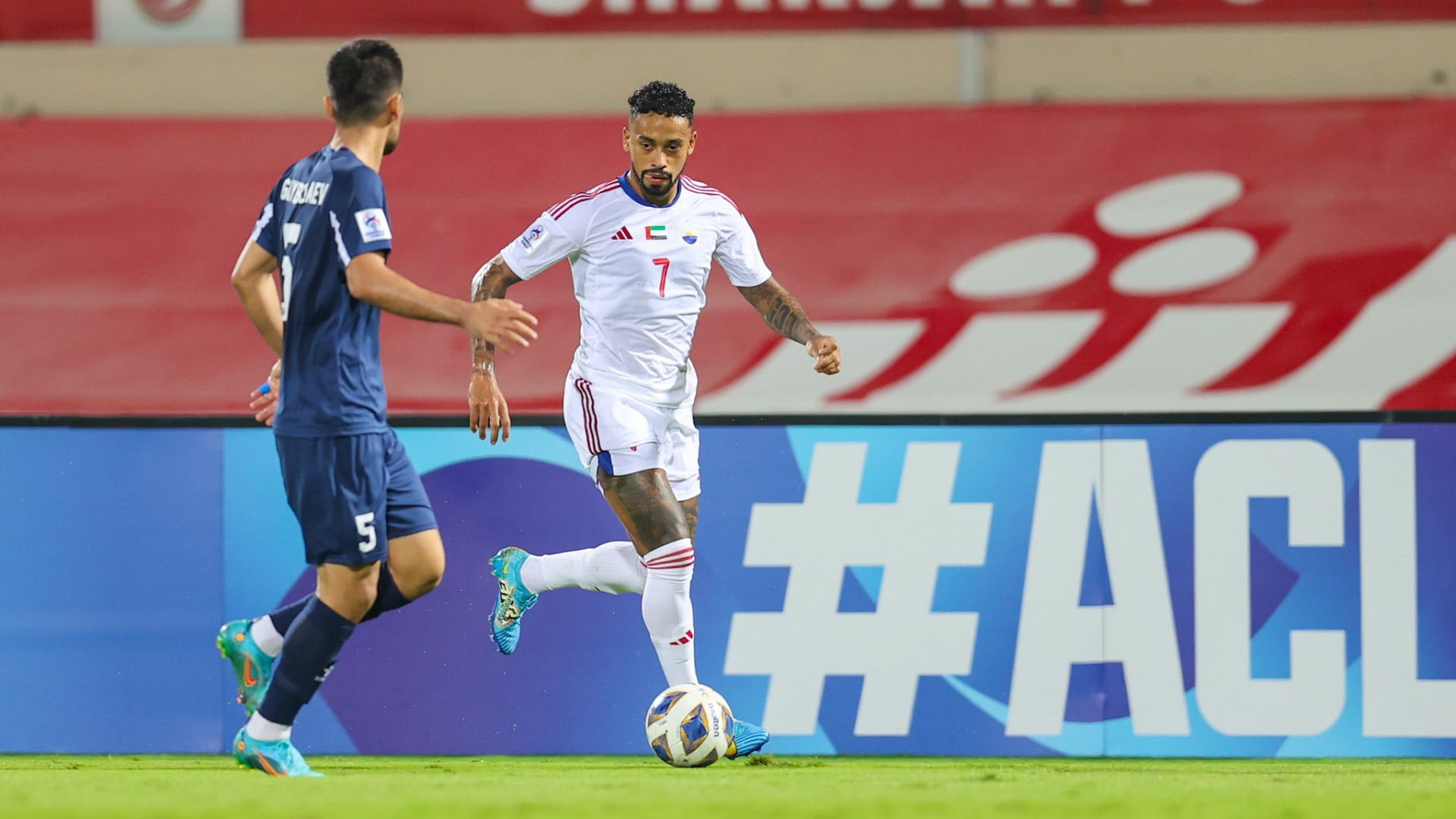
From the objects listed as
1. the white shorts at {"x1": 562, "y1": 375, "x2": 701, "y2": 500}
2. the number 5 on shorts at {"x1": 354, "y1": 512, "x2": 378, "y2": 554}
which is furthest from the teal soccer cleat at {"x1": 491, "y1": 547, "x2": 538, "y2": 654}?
the number 5 on shorts at {"x1": 354, "y1": 512, "x2": 378, "y2": 554}

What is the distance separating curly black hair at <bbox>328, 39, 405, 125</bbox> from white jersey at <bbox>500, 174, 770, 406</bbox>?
102cm

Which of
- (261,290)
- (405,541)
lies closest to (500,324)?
(405,541)

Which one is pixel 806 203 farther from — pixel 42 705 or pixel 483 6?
pixel 42 705

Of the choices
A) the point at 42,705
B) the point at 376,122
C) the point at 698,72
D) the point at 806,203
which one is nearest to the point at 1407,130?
the point at 806,203

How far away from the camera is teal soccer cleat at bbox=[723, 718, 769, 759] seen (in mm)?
4863

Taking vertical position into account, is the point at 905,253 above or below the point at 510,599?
above

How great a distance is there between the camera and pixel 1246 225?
22.5 feet

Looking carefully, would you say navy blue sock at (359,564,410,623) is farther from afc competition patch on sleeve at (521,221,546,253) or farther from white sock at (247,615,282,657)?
afc competition patch on sleeve at (521,221,546,253)

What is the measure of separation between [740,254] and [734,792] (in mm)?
1953

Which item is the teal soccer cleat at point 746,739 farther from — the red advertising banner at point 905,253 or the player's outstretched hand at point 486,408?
the red advertising banner at point 905,253

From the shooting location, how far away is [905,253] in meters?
6.95

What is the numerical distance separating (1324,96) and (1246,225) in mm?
878

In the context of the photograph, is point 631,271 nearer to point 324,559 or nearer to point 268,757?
point 324,559

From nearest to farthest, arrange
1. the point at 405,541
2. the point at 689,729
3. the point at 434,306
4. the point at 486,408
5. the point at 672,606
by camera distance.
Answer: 1. the point at 434,306
2. the point at 405,541
3. the point at 486,408
4. the point at 689,729
5. the point at 672,606
